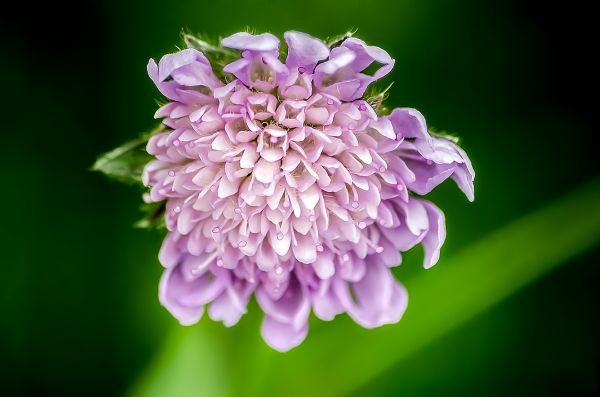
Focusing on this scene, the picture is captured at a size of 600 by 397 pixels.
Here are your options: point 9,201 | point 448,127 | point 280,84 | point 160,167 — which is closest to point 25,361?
point 9,201

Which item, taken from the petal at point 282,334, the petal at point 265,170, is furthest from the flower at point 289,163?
the petal at point 282,334

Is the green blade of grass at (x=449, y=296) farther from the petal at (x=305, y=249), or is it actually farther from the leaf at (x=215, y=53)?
the leaf at (x=215, y=53)

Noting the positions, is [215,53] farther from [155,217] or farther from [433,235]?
[433,235]

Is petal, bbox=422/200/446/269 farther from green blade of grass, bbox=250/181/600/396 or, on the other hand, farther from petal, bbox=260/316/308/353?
green blade of grass, bbox=250/181/600/396

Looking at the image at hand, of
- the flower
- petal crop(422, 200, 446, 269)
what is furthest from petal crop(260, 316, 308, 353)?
petal crop(422, 200, 446, 269)

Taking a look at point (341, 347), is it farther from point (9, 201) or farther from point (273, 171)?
point (9, 201)

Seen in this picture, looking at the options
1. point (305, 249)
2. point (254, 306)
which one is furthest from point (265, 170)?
point (254, 306)

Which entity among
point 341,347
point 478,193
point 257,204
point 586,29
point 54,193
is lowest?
point 341,347
